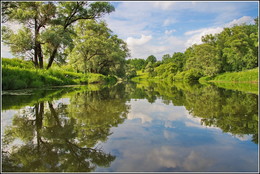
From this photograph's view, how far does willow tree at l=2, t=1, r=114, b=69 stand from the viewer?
15.7 m

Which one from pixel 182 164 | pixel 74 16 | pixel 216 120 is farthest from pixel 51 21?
pixel 182 164

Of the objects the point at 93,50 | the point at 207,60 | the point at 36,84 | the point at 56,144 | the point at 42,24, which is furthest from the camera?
the point at 207,60

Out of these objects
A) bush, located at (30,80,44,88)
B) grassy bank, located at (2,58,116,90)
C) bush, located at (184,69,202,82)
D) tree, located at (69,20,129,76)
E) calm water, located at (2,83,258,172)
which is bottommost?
calm water, located at (2,83,258,172)

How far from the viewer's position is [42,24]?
57.4 ft

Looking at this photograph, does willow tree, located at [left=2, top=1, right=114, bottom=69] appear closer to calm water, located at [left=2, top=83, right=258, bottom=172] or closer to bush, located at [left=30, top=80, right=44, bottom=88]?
bush, located at [left=30, top=80, right=44, bottom=88]

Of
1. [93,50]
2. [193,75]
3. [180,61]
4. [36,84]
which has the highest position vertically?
[180,61]

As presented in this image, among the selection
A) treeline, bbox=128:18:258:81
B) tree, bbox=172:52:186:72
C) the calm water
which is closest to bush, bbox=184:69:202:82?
treeline, bbox=128:18:258:81

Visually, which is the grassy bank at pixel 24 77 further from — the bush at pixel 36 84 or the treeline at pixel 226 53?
the treeline at pixel 226 53

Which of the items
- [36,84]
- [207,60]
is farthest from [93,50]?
A: [207,60]

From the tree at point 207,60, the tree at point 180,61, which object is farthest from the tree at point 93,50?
the tree at point 180,61

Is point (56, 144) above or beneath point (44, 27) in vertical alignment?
beneath

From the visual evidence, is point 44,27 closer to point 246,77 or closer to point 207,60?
point 246,77

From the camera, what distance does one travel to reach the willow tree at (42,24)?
1570 cm

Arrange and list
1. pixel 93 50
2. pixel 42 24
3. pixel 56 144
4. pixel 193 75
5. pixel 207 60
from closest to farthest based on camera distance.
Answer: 1. pixel 56 144
2. pixel 42 24
3. pixel 93 50
4. pixel 207 60
5. pixel 193 75
